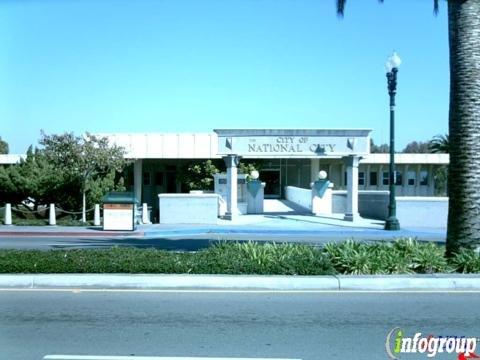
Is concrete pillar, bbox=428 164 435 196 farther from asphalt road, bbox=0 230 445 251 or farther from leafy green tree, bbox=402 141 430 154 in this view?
leafy green tree, bbox=402 141 430 154

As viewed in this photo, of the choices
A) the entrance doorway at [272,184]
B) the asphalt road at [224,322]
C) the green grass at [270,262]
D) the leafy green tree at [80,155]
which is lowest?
the asphalt road at [224,322]

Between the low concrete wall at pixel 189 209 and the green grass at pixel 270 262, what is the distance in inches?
529

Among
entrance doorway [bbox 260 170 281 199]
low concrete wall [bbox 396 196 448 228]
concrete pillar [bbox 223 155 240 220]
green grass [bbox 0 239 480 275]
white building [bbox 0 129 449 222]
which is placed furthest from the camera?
entrance doorway [bbox 260 170 281 199]

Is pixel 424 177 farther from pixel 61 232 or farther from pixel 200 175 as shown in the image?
pixel 61 232

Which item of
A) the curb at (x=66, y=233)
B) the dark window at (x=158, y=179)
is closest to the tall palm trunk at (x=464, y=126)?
the curb at (x=66, y=233)

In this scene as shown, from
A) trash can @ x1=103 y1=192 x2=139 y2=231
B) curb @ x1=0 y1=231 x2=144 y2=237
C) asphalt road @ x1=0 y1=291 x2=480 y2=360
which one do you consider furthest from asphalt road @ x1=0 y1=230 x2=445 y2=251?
asphalt road @ x1=0 y1=291 x2=480 y2=360

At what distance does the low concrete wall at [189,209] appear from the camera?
23.9 meters

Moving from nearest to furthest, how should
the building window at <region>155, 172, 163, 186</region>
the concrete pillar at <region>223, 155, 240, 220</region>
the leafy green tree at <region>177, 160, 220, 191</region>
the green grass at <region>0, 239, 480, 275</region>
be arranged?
1. the green grass at <region>0, 239, 480, 275</region>
2. the concrete pillar at <region>223, 155, 240, 220</region>
3. the leafy green tree at <region>177, 160, 220, 191</region>
4. the building window at <region>155, 172, 163, 186</region>

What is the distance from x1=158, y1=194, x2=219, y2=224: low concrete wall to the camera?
78.5 feet

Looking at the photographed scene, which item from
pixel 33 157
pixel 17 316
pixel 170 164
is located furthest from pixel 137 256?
pixel 170 164

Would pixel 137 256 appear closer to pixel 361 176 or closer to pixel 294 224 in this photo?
pixel 294 224

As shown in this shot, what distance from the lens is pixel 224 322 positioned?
6.84 meters

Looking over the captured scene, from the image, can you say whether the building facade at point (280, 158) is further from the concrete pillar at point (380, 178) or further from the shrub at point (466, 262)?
the shrub at point (466, 262)

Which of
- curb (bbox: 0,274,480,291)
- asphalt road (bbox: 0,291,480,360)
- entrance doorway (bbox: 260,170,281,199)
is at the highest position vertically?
entrance doorway (bbox: 260,170,281,199)
